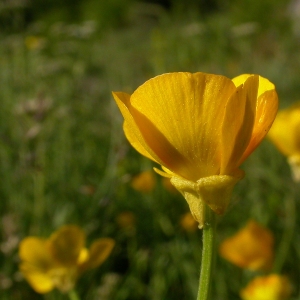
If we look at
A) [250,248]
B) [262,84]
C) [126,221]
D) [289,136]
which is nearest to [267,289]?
[250,248]

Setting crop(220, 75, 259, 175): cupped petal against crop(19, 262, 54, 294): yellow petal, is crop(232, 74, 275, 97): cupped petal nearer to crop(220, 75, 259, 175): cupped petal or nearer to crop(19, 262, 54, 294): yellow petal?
crop(220, 75, 259, 175): cupped petal

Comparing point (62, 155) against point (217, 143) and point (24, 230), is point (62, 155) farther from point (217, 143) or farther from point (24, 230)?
point (217, 143)

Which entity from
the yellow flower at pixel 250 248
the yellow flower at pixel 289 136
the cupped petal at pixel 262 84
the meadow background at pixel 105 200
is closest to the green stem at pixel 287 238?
the meadow background at pixel 105 200

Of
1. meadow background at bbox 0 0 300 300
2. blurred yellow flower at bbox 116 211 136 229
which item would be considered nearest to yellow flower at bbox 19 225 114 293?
meadow background at bbox 0 0 300 300

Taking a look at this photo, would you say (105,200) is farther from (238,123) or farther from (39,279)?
(238,123)

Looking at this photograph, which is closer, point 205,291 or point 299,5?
point 205,291

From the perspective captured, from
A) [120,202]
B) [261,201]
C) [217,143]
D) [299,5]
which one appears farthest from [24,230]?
[299,5]
